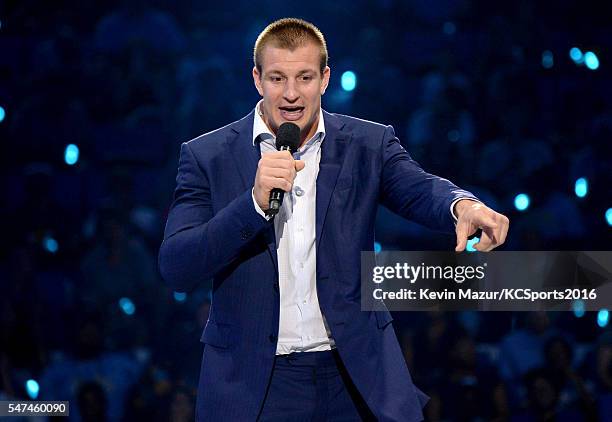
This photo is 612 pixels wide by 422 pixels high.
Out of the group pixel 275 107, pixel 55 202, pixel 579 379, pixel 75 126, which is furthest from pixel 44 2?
pixel 579 379

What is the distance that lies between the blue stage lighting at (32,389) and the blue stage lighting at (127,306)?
0.45 metres

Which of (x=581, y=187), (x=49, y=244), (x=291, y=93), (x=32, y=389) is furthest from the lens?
(x=581, y=187)

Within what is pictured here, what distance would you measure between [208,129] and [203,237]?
2.15 meters

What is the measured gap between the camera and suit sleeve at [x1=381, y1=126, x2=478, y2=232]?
151 cm

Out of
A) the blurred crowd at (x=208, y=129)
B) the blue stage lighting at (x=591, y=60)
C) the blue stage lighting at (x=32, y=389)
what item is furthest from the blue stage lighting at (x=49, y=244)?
the blue stage lighting at (x=591, y=60)

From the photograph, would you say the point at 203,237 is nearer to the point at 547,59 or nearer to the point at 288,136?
the point at 288,136

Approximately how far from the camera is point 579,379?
343cm

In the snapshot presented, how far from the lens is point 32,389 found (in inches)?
133

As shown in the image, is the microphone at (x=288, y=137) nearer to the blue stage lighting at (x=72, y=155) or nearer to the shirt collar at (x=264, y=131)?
the shirt collar at (x=264, y=131)

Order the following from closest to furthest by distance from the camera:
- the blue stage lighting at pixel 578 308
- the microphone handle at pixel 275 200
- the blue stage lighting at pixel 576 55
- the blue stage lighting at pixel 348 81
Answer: the microphone handle at pixel 275 200 → the blue stage lighting at pixel 578 308 → the blue stage lighting at pixel 348 81 → the blue stage lighting at pixel 576 55

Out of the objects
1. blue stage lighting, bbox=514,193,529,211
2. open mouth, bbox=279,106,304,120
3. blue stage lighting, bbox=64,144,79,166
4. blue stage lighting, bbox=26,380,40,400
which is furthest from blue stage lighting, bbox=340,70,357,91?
open mouth, bbox=279,106,304,120

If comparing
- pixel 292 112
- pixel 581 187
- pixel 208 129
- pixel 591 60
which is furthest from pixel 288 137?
pixel 591 60

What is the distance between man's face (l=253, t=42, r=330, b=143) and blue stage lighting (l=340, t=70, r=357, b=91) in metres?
1.93

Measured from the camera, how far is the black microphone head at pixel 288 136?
1482mm
